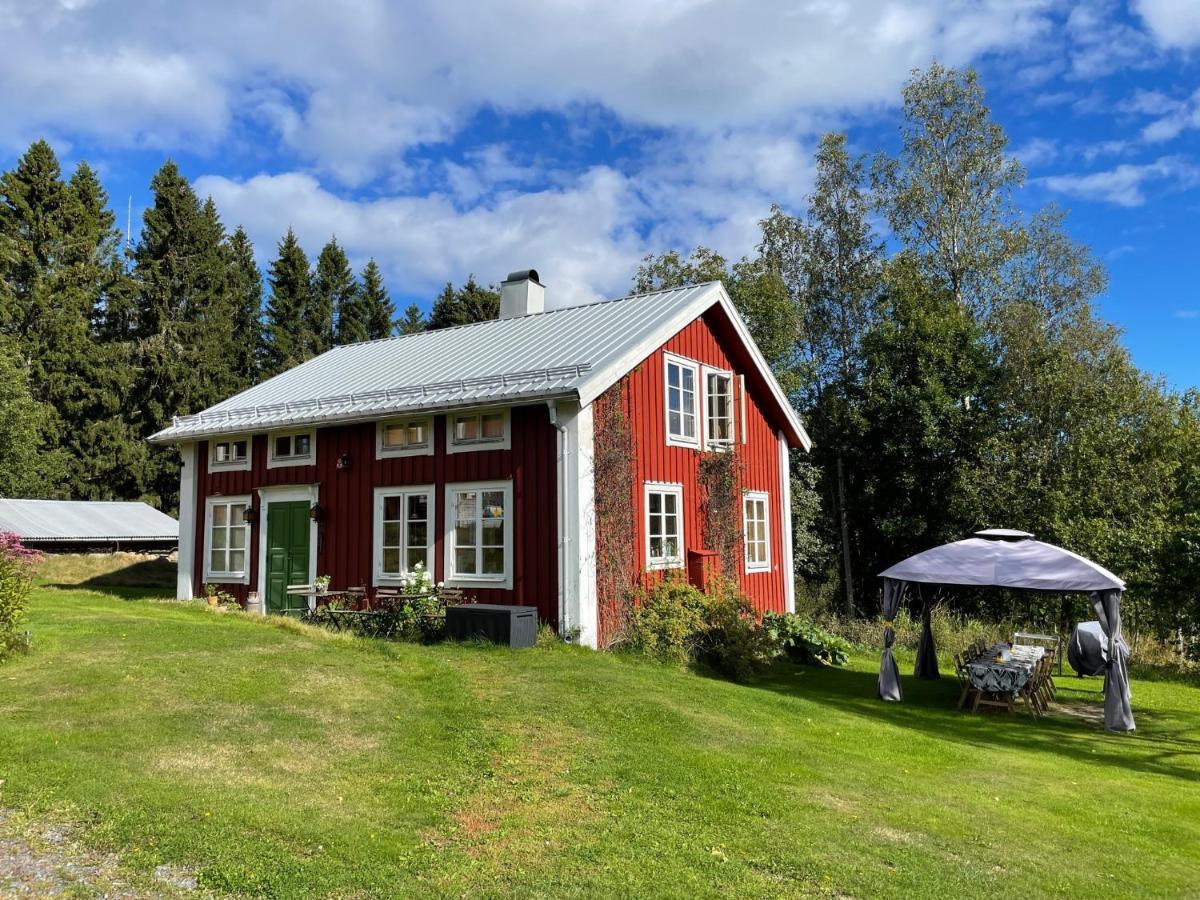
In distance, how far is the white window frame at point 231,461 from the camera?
55.4 feet

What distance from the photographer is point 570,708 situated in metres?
8.85

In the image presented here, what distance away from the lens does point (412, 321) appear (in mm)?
47812

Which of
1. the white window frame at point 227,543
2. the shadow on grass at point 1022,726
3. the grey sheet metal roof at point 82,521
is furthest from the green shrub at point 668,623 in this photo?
the grey sheet metal roof at point 82,521

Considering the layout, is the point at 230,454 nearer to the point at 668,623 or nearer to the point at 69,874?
the point at 668,623

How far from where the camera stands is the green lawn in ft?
16.5

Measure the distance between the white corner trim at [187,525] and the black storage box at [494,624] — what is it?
309 inches

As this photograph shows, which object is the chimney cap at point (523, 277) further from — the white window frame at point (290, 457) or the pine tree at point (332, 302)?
the pine tree at point (332, 302)

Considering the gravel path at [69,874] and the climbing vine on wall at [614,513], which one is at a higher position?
the climbing vine on wall at [614,513]

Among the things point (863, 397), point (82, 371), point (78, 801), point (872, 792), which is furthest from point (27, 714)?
point (82, 371)

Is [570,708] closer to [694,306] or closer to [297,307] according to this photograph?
[694,306]

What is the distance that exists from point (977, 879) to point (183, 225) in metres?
41.9

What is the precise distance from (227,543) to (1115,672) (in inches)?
614

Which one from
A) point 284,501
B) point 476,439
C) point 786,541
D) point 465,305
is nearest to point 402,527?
point 476,439

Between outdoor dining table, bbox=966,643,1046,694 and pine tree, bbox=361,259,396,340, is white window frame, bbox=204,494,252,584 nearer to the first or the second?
outdoor dining table, bbox=966,643,1046,694
